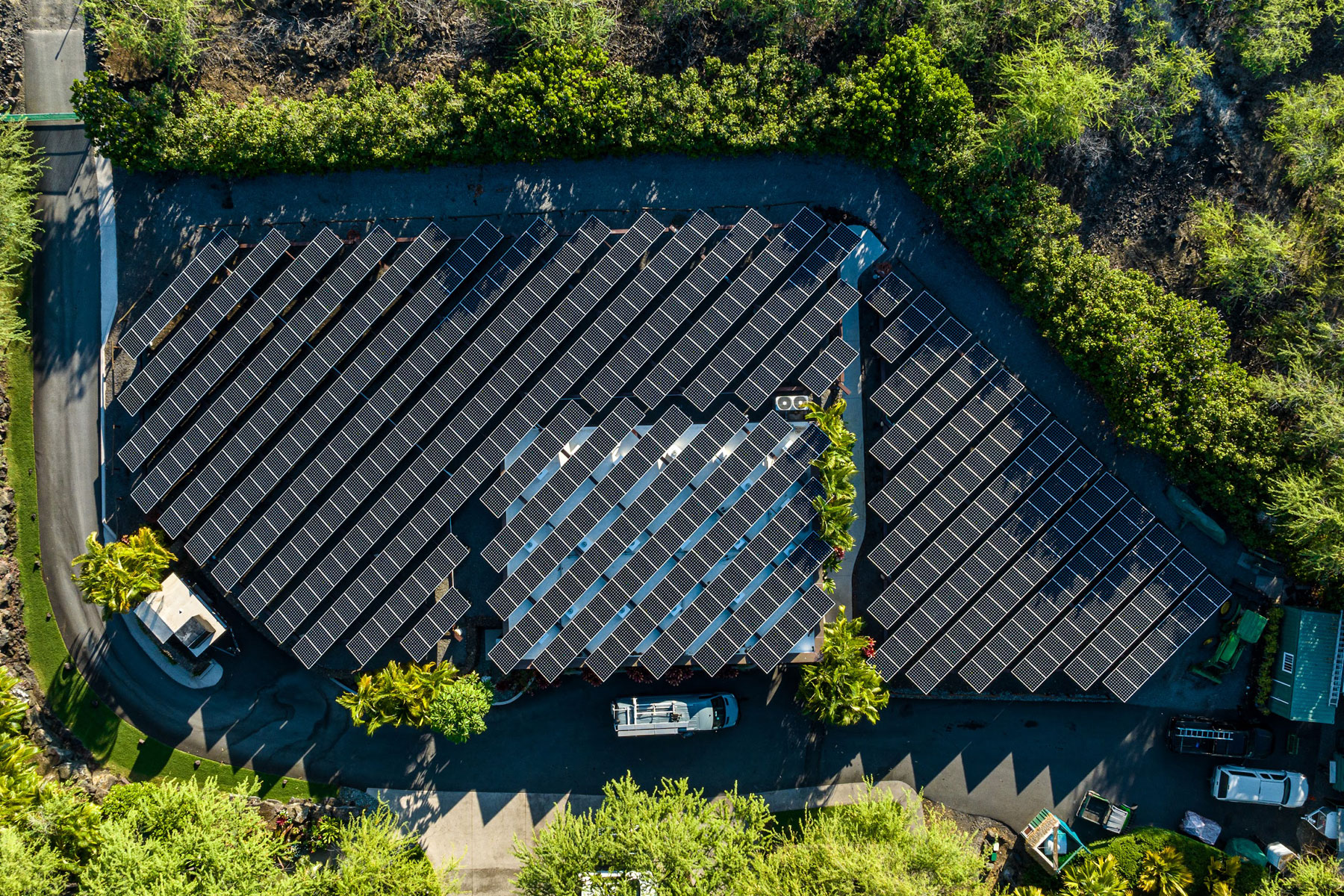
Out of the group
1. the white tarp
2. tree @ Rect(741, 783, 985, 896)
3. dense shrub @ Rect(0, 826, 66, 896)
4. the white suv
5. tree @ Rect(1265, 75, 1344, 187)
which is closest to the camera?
dense shrub @ Rect(0, 826, 66, 896)

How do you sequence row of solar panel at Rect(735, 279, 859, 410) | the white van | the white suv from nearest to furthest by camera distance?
1. row of solar panel at Rect(735, 279, 859, 410)
2. the white van
3. the white suv

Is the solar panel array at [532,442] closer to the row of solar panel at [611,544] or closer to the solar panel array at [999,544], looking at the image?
the row of solar panel at [611,544]

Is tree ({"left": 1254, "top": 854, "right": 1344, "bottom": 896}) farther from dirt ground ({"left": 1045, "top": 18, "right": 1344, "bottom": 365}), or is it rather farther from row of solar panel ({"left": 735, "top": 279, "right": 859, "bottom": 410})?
row of solar panel ({"left": 735, "top": 279, "right": 859, "bottom": 410})

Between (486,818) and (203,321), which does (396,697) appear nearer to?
(486,818)

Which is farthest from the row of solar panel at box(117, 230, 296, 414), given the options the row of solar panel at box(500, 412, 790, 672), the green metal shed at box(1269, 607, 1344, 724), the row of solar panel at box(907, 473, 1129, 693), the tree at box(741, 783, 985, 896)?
the green metal shed at box(1269, 607, 1344, 724)

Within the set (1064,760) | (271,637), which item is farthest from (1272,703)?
(271,637)

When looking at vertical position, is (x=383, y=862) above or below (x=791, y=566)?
below

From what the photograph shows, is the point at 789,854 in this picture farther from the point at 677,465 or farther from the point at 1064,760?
the point at 677,465
